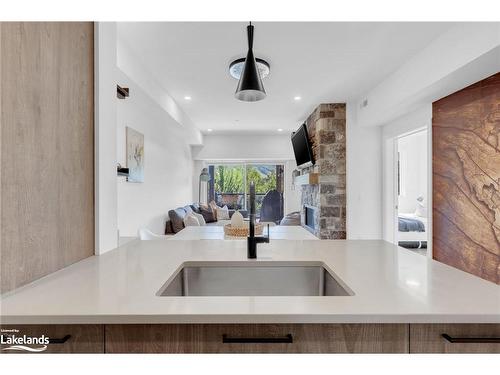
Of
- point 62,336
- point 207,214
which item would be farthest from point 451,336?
point 207,214

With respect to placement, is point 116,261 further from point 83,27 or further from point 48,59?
point 83,27

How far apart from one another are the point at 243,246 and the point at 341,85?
2964 millimetres

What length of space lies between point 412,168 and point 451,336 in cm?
712

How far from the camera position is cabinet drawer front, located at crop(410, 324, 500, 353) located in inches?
26.2

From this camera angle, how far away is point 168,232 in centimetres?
454

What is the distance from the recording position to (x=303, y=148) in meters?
4.91

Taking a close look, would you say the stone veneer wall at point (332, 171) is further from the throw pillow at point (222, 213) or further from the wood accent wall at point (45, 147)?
the wood accent wall at point (45, 147)

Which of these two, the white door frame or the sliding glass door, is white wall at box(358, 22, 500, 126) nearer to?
the white door frame

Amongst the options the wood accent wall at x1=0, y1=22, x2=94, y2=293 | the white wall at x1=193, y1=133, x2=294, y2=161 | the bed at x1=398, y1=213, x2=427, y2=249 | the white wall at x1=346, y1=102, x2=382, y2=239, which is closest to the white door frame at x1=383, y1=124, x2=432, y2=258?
the white wall at x1=346, y1=102, x2=382, y2=239

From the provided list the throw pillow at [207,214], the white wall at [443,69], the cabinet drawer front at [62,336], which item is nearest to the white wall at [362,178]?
the white wall at [443,69]

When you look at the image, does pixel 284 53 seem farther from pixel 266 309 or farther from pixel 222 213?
pixel 222 213

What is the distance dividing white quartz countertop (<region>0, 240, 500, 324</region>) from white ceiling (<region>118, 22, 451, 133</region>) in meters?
1.98

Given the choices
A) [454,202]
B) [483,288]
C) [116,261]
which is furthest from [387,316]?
[454,202]

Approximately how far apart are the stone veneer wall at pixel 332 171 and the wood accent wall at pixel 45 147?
12.0ft
